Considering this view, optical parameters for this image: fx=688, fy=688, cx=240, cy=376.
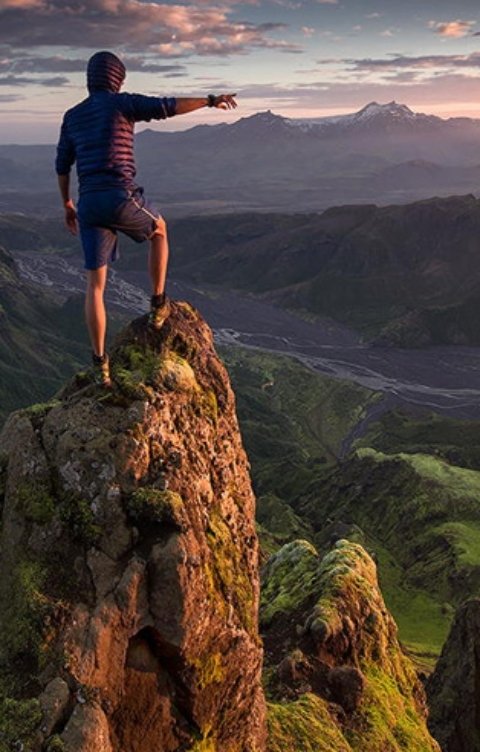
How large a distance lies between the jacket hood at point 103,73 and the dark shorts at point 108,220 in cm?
281

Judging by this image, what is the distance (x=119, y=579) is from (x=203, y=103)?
13178 mm

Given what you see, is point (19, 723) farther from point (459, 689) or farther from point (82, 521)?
point (459, 689)

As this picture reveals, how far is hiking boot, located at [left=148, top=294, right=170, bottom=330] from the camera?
23.8 m

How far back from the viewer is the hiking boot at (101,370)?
20.8 m

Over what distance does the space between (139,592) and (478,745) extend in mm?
50030

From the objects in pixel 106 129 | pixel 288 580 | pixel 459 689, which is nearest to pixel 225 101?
pixel 106 129

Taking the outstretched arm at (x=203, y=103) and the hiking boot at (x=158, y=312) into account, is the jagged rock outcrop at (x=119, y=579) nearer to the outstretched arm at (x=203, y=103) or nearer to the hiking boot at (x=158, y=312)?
the hiking boot at (x=158, y=312)

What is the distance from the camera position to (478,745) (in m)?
56.1

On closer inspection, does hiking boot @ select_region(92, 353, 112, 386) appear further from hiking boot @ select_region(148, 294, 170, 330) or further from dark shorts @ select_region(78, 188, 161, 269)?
hiking boot @ select_region(148, 294, 170, 330)

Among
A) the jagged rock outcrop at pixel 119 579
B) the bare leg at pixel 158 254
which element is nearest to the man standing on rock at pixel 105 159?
the bare leg at pixel 158 254

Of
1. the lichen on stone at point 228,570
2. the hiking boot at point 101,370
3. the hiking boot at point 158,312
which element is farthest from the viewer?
the hiking boot at point 158,312

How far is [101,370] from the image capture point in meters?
20.9

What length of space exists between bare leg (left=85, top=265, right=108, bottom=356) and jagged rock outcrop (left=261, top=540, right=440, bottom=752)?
18998mm

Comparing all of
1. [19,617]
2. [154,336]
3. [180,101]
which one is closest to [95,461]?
[19,617]
